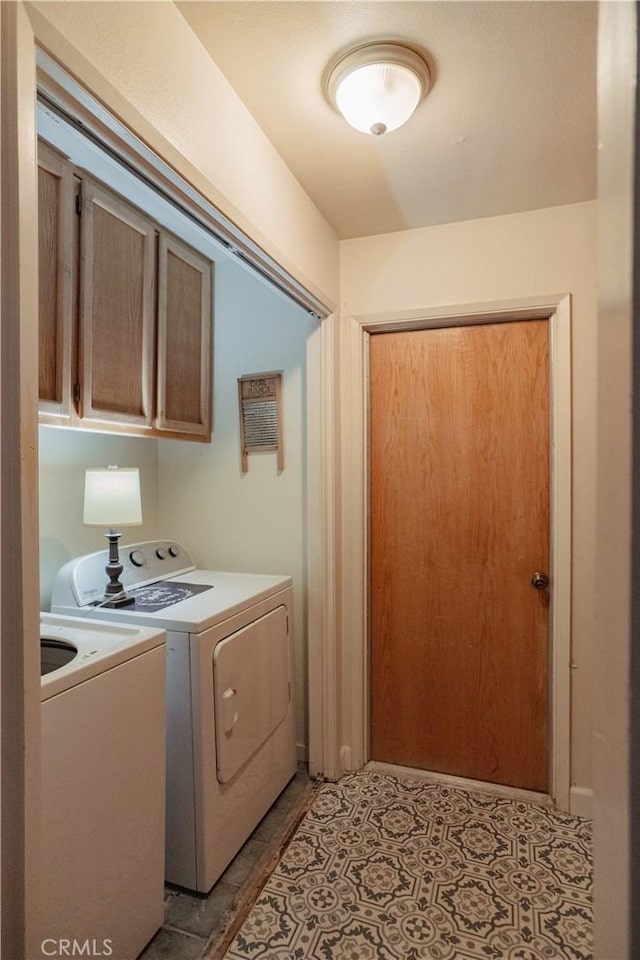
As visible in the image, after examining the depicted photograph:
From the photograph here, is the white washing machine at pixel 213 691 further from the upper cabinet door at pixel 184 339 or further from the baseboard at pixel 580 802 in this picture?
the baseboard at pixel 580 802

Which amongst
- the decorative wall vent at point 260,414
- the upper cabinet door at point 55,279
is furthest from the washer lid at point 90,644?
the decorative wall vent at point 260,414

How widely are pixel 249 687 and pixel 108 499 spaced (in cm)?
89

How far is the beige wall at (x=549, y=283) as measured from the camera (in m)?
1.96

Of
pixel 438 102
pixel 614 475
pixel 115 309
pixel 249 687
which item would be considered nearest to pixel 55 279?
pixel 115 309

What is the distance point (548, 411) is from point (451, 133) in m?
1.12

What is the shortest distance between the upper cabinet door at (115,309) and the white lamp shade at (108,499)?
0.71ft

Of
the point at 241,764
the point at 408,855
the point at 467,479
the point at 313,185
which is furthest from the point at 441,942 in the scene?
the point at 313,185

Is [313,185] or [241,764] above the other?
[313,185]

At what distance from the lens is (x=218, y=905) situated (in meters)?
1.54

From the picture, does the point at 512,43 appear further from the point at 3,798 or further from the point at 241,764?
the point at 241,764

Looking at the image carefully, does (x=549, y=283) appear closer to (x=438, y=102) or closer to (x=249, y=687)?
(x=438, y=102)

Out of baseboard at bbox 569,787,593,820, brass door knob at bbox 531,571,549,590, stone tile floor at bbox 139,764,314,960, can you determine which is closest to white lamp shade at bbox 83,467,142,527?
stone tile floor at bbox 139,764,314,960

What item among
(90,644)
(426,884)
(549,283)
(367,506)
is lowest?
(426,884)

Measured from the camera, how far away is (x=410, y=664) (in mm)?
2266
